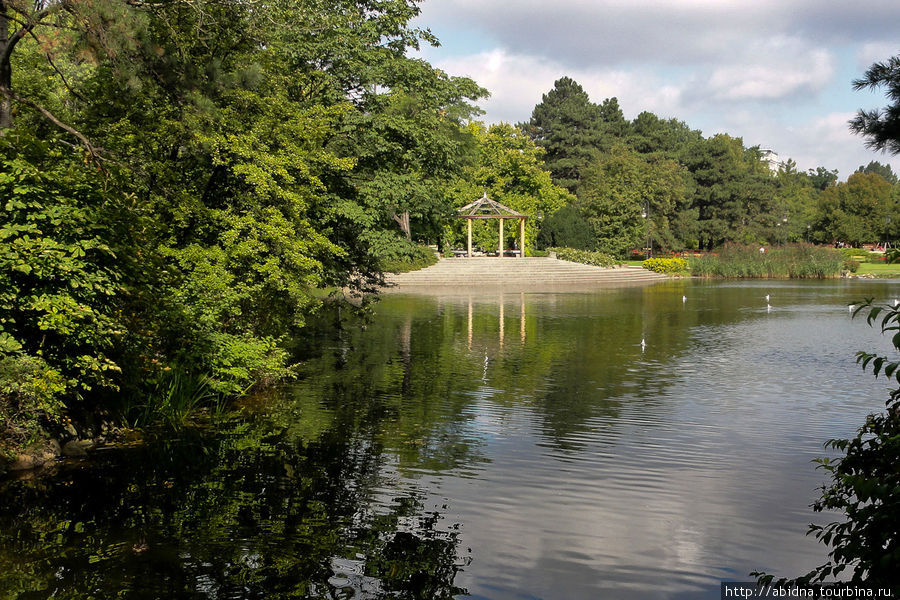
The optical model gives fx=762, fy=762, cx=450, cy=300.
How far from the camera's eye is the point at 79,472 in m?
10.2

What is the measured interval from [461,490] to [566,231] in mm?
58680

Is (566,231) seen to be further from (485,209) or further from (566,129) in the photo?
(566,129)

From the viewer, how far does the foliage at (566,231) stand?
6694 cm

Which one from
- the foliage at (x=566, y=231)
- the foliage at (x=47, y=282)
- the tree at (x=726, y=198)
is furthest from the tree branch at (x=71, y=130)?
the tree at (x=726, y=198)

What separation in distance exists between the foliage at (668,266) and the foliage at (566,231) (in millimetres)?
5954

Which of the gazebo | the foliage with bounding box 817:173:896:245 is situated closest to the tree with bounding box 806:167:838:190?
the foliage with bounding box 817:173:896:245

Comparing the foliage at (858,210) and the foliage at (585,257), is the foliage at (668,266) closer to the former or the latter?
the foliage at (585,257)

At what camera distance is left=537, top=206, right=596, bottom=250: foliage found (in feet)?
220

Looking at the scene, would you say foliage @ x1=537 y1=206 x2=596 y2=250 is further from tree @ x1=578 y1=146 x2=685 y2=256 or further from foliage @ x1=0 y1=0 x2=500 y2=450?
foliage @ x1=0 y1=0 x2=500 y2=450

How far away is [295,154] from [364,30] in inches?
272

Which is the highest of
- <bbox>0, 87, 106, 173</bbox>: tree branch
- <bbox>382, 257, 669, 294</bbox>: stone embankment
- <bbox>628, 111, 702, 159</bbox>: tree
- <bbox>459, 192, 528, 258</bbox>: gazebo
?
<bbox>628, 111, 702, 159</bbox>: tree

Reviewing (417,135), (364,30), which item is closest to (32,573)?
(417,135)

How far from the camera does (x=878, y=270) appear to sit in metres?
66.3

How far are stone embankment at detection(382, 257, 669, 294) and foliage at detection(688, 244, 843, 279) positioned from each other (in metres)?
6.19
